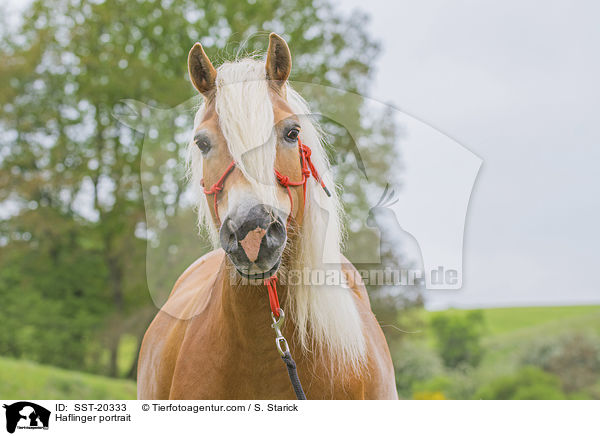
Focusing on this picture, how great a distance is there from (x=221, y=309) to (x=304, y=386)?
1.63 ft

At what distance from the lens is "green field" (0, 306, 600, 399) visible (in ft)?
28.5

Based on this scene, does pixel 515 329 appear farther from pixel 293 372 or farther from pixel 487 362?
pixel 293 372

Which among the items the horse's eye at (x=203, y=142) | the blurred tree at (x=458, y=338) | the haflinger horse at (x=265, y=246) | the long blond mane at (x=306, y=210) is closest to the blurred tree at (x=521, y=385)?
the blurred tree at (x=458, y=338)

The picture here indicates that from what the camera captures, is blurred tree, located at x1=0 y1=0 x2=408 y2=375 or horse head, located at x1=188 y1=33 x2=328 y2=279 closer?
horse head, located at x1=188 y1=33 x2=328 y2=279

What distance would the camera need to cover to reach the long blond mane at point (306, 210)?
186 cm

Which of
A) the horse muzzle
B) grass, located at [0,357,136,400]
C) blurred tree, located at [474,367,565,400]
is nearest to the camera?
the horse muzzle

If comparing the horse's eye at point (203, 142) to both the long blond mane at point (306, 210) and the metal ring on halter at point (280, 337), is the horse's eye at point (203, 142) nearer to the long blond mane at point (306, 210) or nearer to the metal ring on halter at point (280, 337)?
the long blond mane at point (306, 210)

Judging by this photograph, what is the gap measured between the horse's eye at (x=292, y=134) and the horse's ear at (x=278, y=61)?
0.25 metres

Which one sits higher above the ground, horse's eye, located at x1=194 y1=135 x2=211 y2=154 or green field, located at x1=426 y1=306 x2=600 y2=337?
horse's eye, located at x1=194 y1=135 x2=211 y2=154

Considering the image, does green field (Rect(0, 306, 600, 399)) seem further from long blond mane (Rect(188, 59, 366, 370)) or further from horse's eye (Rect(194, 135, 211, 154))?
horse's eye (Rect(194, 135, 211, 154))

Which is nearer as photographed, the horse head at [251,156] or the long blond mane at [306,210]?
the horse head at [251,156]
